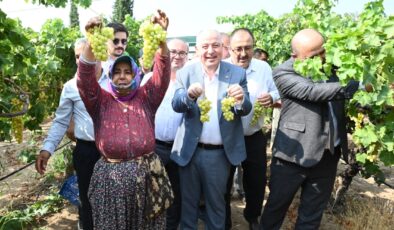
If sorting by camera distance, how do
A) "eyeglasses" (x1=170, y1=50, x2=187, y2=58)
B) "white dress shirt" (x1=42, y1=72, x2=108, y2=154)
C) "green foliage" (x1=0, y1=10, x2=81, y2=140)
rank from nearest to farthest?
"white dress shirt" (x1=42, y1=72, x2=108, y2=154)
"eyeglasses" (x1=170, y1=50, x2=187, y2=58)
"green foliage" (x1=0, y1=10, x2=81, y2=140)

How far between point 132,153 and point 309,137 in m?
1.37

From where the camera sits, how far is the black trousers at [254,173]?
3.74 m

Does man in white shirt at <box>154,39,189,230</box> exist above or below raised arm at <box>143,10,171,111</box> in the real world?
below

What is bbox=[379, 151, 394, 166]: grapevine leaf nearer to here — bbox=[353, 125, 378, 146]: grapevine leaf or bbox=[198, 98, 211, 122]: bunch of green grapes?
bbox=[353, 125, 378, 146]: grapevine leaf

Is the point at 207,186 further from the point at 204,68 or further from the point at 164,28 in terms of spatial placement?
the point at 164,28

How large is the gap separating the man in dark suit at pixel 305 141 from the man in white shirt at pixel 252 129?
0.50 metres

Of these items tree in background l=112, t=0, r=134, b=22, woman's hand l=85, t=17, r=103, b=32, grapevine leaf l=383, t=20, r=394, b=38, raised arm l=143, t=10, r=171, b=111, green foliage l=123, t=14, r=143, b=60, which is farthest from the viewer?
tree in background l=112, t=0, r=134, b=22

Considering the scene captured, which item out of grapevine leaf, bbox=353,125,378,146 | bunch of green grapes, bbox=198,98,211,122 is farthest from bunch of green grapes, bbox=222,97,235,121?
grapevine leaf, bbox=353,125,378,146

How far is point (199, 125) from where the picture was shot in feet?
10.1

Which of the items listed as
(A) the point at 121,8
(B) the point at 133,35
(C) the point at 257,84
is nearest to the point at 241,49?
(C) the point at 257,84

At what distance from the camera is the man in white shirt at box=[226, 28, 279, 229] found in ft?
12.0

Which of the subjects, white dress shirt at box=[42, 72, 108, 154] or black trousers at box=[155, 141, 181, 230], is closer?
white dress shirt at box=[42, 72, 108, 154]

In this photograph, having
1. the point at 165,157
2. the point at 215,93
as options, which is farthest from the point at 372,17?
the point at 165,157

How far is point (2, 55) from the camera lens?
7.53 ft
